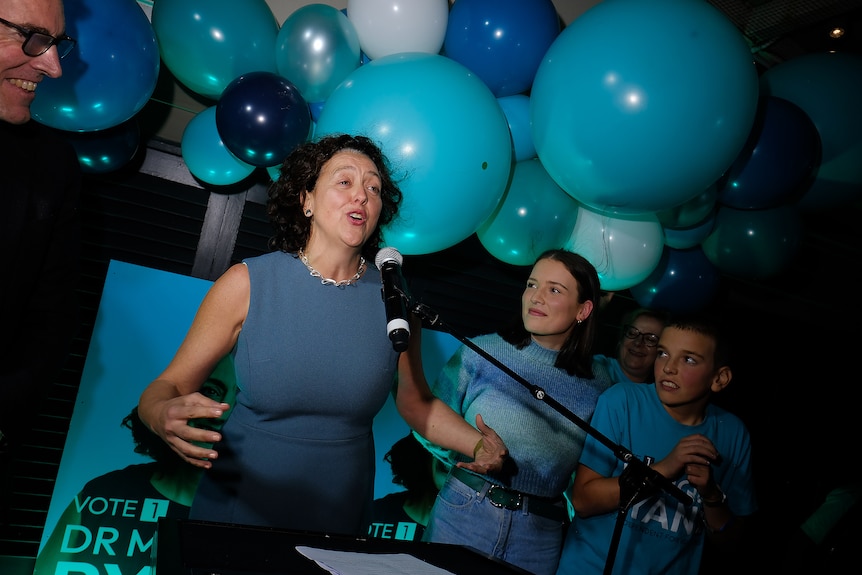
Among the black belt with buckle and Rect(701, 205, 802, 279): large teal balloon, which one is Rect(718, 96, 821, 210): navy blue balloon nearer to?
Rect(701, 205, 802, 279): large teal balloon

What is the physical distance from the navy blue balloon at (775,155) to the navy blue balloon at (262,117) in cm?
202

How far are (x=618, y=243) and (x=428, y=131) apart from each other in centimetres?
116

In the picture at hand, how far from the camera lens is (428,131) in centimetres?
238

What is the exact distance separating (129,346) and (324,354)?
5.62 feet

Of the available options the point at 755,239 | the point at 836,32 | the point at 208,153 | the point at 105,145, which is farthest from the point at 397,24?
the point at 836,32

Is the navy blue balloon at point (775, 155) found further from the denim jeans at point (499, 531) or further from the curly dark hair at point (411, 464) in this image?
the curly dark hair at point (411, 464)

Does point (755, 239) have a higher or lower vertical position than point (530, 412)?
higher

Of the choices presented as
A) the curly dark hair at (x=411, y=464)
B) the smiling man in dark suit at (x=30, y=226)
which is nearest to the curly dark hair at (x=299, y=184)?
the smiling man in dark suit at (x=30, y=226)

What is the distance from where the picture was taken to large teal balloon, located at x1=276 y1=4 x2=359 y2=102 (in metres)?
2.62

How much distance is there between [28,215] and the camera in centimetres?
149

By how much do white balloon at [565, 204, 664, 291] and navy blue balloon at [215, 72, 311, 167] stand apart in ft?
4.66

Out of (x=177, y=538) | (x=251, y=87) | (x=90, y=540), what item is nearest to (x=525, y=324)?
(x=251, y=87)

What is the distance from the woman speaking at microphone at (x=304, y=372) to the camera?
5.48 ft

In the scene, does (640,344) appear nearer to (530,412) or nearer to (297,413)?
(530,412)
